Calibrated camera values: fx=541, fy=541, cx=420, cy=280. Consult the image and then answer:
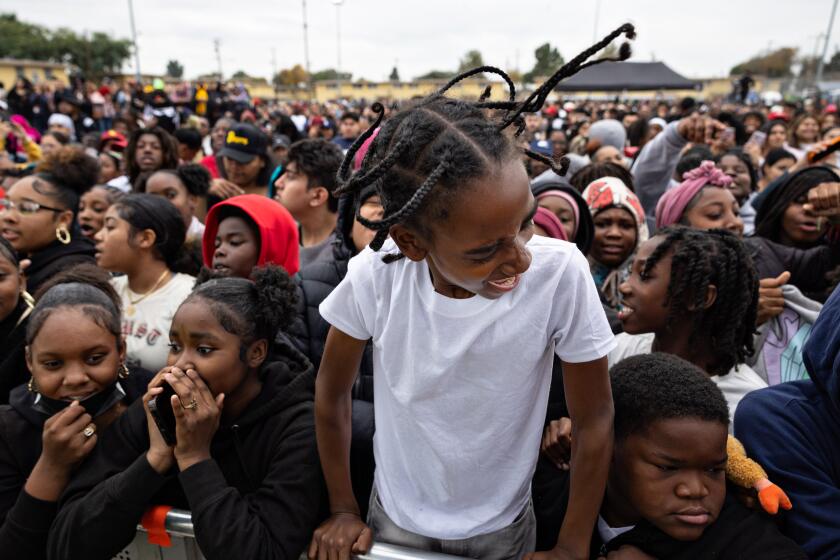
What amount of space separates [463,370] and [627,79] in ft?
86.5

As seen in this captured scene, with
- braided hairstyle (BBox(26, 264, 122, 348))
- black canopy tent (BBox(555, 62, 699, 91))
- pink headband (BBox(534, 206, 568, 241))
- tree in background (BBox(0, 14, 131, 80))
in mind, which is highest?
tree in background (BBox(0, 14, 131, 80))

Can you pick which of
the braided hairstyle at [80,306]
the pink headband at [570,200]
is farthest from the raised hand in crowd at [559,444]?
the braided hairstyle at [80,306]

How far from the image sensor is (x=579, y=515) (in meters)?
1.41

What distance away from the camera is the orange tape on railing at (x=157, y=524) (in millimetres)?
1667

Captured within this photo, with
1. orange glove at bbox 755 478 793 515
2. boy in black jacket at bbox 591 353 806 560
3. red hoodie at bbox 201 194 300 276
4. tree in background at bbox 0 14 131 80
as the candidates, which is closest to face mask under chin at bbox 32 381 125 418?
red hoodie at bbox 201 194 300 276

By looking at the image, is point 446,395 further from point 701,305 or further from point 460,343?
point 701,305

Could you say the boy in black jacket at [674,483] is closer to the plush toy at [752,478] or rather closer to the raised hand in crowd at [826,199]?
the plush toy at [752,478]

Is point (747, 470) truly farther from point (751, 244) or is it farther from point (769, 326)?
point (751, 244)

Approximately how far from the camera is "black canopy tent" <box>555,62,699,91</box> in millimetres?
23938

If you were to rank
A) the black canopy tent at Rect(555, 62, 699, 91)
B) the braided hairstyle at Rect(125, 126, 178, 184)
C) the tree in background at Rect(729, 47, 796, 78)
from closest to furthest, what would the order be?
the braided hairstyle at Rect(125, 126, 178, 184), the black canopy tent at Rect(555, 62, 699, 91), the tree in background at Rect(729, 47, 796, 78)

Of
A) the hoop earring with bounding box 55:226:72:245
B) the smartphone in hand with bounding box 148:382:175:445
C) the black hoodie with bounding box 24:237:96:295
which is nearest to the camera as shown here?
the smartphone in hand with bounding box 148:382:175:445

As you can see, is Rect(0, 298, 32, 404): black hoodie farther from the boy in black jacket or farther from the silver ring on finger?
the boy in black jacket

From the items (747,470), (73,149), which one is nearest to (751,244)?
(747,470)

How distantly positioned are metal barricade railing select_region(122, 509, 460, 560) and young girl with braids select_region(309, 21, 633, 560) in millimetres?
58
